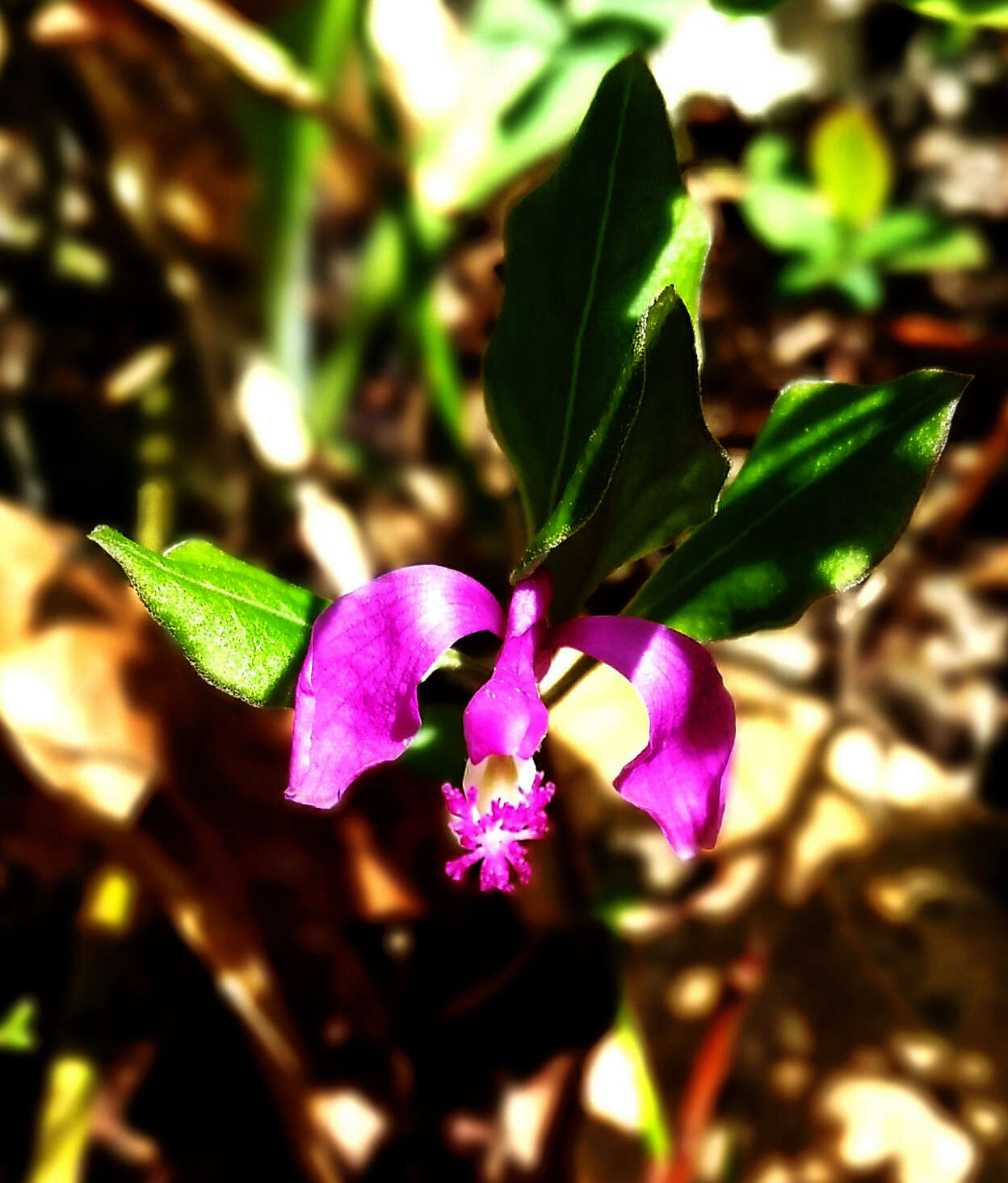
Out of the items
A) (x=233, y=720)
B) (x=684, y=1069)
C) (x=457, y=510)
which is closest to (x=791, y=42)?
(x=457, y=510)

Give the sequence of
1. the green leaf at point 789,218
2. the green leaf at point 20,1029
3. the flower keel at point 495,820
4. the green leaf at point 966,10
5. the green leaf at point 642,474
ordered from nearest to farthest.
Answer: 1. the green leaf at point 642,474
2. the flower keel at point 495,820
3. the green leaf at point 966,10
4. the green leaf at point 20,1029
5. the green leaf at point 789,218

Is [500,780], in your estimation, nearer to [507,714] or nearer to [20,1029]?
[507,714]

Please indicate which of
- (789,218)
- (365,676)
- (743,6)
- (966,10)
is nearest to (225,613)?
(365,676)

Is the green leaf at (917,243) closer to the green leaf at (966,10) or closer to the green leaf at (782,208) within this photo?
the green leaf at (782,208)

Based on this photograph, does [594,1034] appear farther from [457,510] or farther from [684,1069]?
[457,510]

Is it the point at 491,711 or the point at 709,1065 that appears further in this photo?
the point at 709,1065

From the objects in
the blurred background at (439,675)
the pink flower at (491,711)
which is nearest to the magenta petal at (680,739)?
the pink flower at (491,711)
